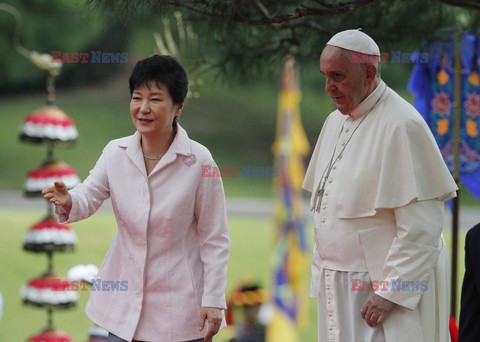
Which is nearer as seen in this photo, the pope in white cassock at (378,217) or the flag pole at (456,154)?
the pope in white cassock at (378,217)

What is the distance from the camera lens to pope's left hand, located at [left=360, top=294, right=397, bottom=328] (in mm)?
2732

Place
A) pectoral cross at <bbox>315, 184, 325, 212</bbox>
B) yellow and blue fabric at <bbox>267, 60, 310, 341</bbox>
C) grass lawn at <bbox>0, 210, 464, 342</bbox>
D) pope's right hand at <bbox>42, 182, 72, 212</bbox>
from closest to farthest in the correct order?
1. pope's right hand at <bbox>42, 182, 72, 212</bbox>
2. pectoral cross at <bbox>315, 184, 325, 212</bbox>
3. yellow and blue fabric at <bbox>267, 60, 310, 341</bbox>
4. grass lawn at <bbox>0, 210, 464, 342</bbox>

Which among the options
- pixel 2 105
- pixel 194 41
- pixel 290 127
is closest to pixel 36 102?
pixel 2 105

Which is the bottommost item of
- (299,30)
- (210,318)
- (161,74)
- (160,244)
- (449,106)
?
(210,318)

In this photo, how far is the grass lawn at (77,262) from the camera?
880cm

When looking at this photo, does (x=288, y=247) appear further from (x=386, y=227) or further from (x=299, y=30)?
(x=386, y=227)

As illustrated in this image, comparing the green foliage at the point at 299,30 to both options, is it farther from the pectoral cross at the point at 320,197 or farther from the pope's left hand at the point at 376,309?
the pope's left hand at the point at 376,309

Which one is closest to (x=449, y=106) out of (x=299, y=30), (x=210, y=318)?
(x=299, y=30)

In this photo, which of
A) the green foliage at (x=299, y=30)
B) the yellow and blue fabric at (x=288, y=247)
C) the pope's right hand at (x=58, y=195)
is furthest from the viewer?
the yellow and blue fabric at (x=288, y=247)

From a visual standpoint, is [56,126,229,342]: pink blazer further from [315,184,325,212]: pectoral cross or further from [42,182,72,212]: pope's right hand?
[315,184,325,212]: pectoral cross

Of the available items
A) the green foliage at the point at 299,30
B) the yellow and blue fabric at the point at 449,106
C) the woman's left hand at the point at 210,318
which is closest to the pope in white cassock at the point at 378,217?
the woman's left hand at the point at 210,318

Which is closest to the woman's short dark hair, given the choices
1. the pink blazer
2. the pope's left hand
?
the pink blazer

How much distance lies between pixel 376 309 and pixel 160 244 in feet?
2.18

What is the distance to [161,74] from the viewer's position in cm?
280
